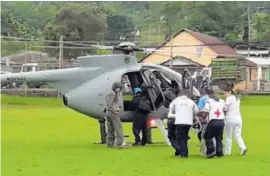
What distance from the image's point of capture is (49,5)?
12100 cm

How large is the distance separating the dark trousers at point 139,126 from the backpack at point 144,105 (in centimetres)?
17

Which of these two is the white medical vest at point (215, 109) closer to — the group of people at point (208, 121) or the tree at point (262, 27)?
the group of people at point (208, 121)

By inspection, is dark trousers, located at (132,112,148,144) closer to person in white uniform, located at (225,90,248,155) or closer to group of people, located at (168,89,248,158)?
group of people, located at (168,89,248,158)

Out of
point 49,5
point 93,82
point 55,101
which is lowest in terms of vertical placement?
point 55,101

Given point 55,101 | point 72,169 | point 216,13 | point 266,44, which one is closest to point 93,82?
point 72,169

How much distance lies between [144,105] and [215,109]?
3.63 meters

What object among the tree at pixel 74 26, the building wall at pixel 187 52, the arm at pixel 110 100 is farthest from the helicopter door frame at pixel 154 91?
the tree at pixel 74 26

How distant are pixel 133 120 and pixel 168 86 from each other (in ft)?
5.06

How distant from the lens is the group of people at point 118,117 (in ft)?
60.2

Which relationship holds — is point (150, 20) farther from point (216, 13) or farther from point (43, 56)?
point (43, 56)

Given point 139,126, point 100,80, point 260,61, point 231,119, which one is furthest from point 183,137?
point 260,61

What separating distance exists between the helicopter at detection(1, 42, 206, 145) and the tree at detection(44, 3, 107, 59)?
56910mm

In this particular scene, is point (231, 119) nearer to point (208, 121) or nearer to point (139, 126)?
point (208, 121)

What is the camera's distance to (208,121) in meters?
15.9
